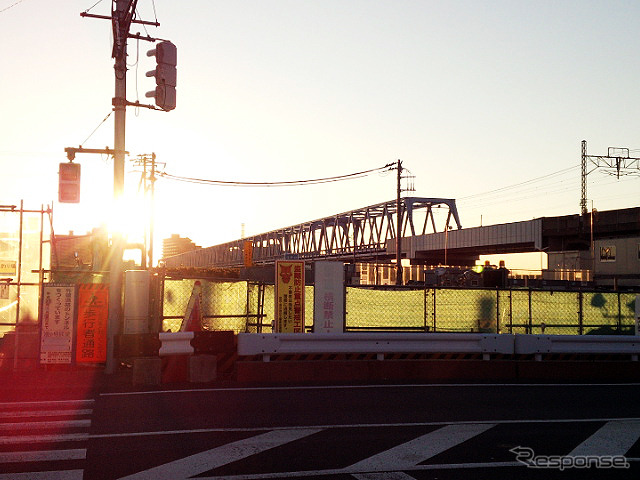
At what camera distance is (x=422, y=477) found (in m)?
6.92

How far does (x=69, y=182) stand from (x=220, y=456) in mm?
10285

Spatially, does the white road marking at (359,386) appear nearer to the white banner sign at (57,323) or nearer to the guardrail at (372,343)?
the guardrail at (372,343)

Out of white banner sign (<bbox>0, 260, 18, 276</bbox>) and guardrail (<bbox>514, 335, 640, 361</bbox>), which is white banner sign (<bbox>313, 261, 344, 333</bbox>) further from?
white banner sign (<bbox>0, 260, 18, 276</bbox>)

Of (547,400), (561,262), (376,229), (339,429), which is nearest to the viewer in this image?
(339,429)

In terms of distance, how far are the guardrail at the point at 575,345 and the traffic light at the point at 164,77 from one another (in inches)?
364

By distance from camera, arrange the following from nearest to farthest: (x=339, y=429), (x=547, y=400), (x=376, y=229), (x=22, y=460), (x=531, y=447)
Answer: (x=22, y=460) → (x=531, y=447) → (x=339, y=429) → (x=547, y=400) → (x=376, y=229)

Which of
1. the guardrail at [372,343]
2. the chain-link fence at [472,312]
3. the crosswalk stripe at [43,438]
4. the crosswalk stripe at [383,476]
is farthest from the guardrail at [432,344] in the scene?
the chain-link fence at [472,312]

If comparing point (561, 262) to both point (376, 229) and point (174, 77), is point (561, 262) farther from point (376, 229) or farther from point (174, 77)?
point (174, 77)

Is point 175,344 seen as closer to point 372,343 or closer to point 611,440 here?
point 372,343

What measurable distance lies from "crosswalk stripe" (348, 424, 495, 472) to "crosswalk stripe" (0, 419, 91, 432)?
13.5 feet

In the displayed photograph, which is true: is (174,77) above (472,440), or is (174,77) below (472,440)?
above

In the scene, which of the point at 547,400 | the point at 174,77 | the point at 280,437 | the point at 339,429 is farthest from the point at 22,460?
the point at 174,77

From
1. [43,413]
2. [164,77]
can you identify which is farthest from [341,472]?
[164,77]

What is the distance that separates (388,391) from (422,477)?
19.1 ft
